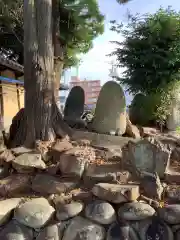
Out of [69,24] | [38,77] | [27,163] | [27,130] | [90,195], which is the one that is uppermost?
[69,24]

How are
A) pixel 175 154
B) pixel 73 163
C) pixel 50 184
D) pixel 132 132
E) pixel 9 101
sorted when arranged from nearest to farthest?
pixel 50 184, pixel 73 163, pixel 175 154, pixel 132 132, pixel 9 101

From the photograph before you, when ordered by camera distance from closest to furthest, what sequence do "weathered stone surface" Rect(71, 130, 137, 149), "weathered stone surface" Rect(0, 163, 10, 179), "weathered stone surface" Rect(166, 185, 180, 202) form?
"weathered stone surface" Rect(166, 185, 180, 202) < "weathered stone surface" Rect(0, 163, 10, 179) < "weathered stone surface" Rect(71, 130, 137, 149)

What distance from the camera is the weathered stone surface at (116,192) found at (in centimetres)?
276

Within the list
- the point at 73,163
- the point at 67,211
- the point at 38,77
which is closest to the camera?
the point at 67,211

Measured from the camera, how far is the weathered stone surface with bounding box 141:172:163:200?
114 inches

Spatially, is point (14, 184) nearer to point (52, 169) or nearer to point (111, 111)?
point (52, 169)

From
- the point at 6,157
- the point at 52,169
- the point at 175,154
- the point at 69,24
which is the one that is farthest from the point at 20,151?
the point at 69,24

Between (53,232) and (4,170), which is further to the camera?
(4,170)

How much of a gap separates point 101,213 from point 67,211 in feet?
1.20

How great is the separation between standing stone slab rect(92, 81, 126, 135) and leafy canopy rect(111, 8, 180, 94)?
1832 mm

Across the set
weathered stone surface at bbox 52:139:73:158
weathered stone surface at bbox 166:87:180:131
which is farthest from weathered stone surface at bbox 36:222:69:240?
weathered stone surface at bbox 166:87:180:131

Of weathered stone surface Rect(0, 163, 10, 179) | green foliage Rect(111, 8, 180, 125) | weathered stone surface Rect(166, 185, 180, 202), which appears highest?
green foliage Rect(111, 8, 180, 125)

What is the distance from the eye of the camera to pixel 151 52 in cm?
646

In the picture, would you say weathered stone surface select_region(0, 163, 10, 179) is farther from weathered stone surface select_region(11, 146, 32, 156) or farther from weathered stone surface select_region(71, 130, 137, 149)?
weathered stone surface select_region(71, 130, 137, 149)
